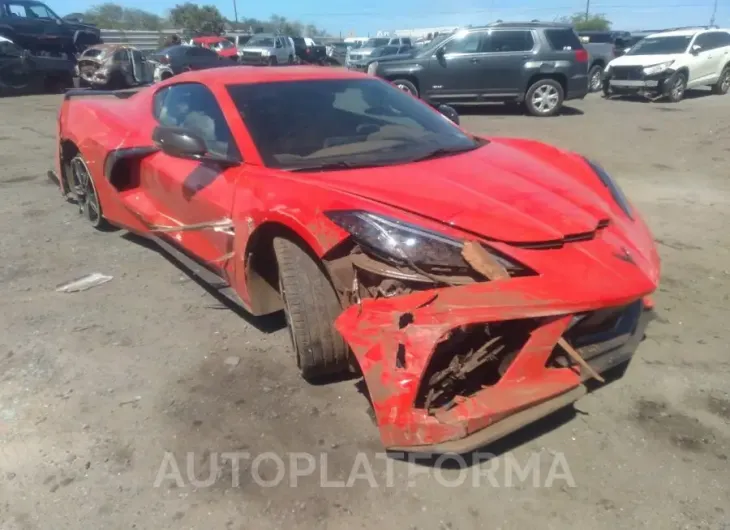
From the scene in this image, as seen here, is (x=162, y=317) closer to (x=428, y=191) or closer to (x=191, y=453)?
(x=191, y=453)

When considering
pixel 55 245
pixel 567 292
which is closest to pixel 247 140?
pixel 567 292

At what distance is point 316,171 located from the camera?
10.3 feet

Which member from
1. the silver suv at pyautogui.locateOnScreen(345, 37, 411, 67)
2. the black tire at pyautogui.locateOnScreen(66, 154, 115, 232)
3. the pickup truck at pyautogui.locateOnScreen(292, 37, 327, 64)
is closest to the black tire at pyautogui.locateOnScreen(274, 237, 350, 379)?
the black tire at pyautogui.locateOnScreen(66, 154, 115, 232)

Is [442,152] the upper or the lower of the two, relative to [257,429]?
upper

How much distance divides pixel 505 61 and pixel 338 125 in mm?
10648

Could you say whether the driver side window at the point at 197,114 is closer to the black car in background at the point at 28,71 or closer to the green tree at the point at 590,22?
the black car in background at the point at 28,71

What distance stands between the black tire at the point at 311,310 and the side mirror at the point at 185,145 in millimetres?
773

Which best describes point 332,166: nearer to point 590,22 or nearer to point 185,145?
point 185,145

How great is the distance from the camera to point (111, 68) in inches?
679

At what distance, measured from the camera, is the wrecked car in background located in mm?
17266

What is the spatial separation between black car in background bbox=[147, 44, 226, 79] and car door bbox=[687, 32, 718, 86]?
13257mm

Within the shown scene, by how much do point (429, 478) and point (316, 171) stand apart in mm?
1487

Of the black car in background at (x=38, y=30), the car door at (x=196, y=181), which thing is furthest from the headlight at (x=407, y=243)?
the black car in background at (x=38, y=30)

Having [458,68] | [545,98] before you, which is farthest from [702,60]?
[458,68]
